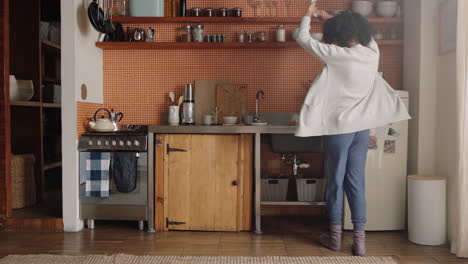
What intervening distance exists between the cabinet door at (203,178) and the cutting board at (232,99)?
0.59 m

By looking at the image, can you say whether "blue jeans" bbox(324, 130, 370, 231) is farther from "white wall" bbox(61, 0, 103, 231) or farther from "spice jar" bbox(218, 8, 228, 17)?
"white wall" bbox(61, 0, 103, 231)

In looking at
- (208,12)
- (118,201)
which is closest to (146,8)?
(208,12)

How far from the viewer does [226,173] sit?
3650mm

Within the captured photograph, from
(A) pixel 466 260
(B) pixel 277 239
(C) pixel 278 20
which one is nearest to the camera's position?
(A) pixel 466 260

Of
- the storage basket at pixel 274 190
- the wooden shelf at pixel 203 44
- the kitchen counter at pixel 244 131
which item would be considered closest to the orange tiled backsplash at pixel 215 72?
the wooden shelf at pixel 203 44

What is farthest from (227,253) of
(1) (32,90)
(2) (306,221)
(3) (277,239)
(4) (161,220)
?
(1) (32,90)

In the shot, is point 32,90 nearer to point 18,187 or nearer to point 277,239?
point 18,187

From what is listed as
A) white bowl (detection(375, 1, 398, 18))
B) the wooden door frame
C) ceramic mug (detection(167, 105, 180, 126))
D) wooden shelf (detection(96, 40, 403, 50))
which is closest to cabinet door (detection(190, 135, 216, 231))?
ceramic mug (detection(167, 105, 180, 126))

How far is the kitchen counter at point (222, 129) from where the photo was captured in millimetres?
3590

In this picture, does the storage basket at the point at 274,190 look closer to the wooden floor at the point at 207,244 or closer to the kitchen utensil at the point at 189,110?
the wooden floor at the point at 207,244

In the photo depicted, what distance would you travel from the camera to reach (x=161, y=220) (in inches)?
146

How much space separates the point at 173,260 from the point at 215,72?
6.34ft

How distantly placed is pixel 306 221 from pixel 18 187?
270 cm

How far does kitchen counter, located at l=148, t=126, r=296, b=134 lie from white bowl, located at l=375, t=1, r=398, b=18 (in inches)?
55.0
